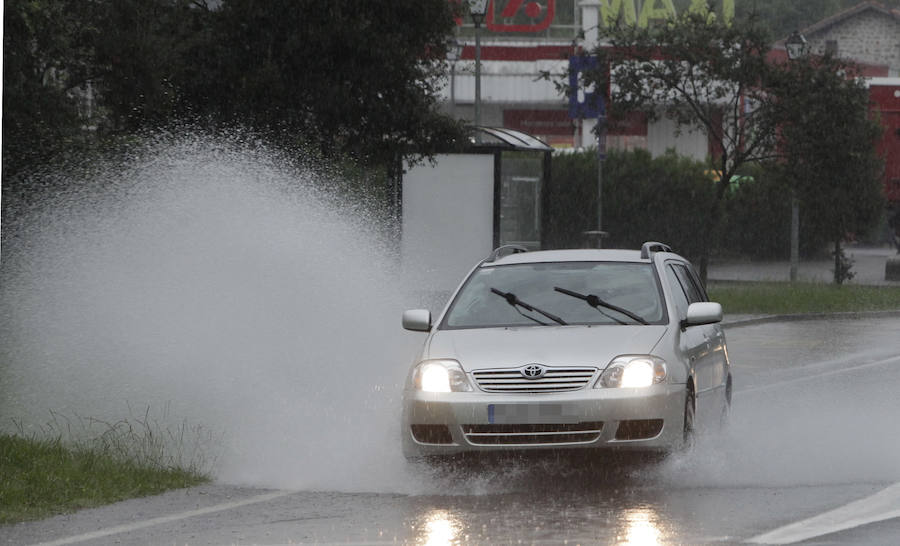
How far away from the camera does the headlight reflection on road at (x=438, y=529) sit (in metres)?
8.05

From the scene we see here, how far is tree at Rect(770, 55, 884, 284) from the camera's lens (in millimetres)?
31953

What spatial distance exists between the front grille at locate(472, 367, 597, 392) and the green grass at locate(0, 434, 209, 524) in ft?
6.47

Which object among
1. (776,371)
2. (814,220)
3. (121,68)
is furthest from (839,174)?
(121,68)

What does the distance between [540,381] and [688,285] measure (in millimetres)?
2881

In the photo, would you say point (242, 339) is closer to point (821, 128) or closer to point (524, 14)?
point (821, 128)

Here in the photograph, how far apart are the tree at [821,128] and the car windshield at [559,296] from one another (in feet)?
69.8

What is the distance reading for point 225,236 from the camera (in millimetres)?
20125

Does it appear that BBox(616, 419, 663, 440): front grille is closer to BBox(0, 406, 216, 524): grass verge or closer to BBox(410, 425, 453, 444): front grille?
BBox(410, 425, 453, 444): front grille

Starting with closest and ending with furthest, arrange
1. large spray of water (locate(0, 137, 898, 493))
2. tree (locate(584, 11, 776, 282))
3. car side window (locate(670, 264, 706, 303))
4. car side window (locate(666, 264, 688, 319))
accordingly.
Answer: large spray of water (locate(0, 137, 898, 493)) → car side window (locate(666, 264, 688, 319)) → car side window (locate(670, 264, 706, 303)) → tree (locate(584, 11, 776, 282))

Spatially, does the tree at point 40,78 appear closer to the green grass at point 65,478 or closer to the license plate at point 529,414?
the green grass at point 65,478

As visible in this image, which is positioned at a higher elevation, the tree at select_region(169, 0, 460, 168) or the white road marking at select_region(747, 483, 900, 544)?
the tree at select_region(169, 0, 460, 168)

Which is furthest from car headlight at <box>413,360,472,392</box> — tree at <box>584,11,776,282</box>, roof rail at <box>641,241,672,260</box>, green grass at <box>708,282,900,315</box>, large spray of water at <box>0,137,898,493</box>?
tree at <box>584,11,776,282</box>

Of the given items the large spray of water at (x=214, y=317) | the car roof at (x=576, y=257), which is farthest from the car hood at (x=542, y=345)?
the car roof at (x=576, y=257)

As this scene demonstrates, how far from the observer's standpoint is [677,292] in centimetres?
1162
